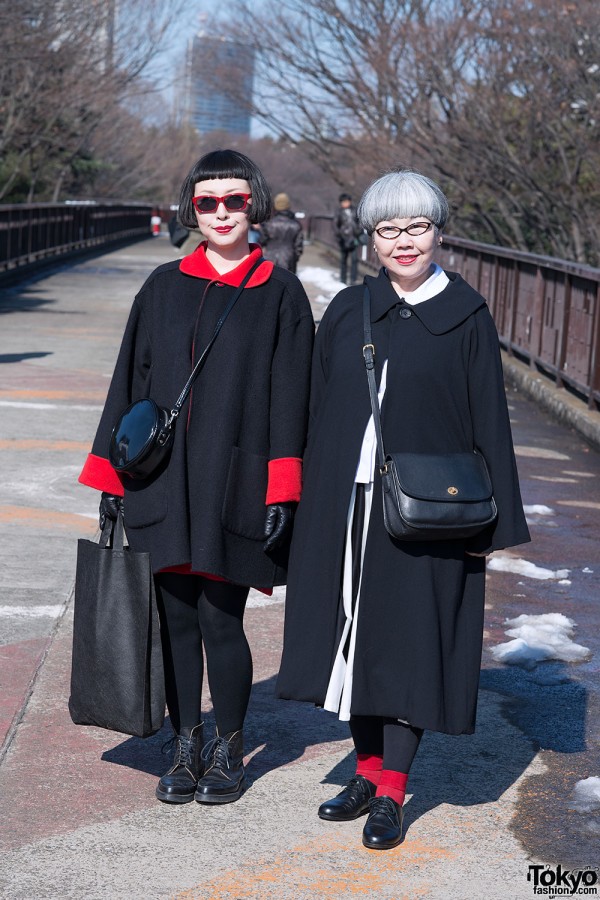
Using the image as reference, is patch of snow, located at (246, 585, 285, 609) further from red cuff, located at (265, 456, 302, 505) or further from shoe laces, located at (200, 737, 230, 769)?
red cuff, located at (265, 456, 302, 505)

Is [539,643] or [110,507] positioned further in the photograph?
[539,643]

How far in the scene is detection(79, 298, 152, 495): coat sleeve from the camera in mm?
3818

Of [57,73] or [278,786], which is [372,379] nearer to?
[278,786]

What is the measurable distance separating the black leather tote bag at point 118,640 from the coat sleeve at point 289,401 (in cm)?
42

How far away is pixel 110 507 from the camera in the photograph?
3807 mm

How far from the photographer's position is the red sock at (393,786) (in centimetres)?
366

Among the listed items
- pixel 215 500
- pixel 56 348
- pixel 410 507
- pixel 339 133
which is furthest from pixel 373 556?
pixel 339 133

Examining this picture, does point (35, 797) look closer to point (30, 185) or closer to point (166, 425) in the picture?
point (166, 425)

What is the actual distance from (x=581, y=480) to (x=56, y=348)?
7349mm

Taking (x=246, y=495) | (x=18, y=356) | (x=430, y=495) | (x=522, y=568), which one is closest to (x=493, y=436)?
(x=430, y=495)

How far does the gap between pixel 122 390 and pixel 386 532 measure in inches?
33.6

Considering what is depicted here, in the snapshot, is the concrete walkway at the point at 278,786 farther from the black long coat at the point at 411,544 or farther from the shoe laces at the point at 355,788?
the black long coat at the point at 411,544

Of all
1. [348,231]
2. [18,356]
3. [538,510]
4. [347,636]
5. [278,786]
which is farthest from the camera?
[348,231]

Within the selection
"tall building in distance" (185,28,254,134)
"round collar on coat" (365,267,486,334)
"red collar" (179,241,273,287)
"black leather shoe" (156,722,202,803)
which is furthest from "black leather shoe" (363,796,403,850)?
"tall building in distance" (185,28,254,134)
